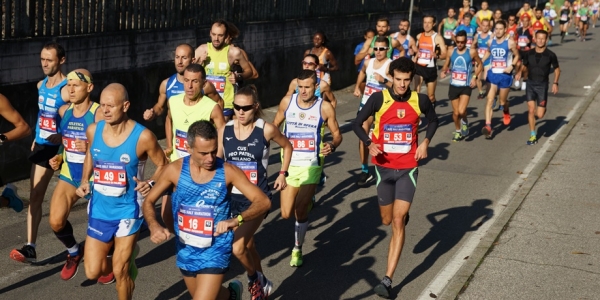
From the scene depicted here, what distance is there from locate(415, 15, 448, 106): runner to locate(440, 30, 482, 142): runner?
96cm

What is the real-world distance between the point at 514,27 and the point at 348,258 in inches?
717

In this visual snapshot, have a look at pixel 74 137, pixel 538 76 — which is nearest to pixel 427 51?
pixel 538 76

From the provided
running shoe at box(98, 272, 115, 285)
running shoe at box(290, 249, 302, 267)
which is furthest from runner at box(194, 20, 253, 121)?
running shoe at box(98, 272, 115, 285)

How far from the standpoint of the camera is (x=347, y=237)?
1002 centimetres

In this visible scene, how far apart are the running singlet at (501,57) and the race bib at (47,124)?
1037 cm

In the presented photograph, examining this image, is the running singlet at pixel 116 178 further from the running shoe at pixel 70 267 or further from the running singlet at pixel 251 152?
the running shoe at pixel 70 267

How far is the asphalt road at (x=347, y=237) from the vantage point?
8.15 meters

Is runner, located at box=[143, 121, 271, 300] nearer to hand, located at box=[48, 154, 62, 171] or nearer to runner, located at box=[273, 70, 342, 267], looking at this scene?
hand, located at box=[48, 154, 62, 171]

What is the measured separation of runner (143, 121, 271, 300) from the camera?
620 centimetres

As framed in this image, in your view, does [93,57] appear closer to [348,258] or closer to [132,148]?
[348,258]

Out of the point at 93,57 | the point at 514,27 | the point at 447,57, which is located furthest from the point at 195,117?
the point at 514,27

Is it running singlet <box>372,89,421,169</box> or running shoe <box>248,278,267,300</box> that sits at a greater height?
running singlet <box>372,89,421,169</box>

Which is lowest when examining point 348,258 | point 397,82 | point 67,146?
point 348,258

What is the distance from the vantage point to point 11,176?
11.7 metres
